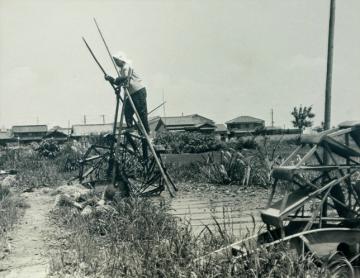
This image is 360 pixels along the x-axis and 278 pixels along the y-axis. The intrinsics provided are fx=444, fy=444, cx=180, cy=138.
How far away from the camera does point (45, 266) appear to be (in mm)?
5270

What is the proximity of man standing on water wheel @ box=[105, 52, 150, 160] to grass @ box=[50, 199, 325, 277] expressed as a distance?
3539 mm

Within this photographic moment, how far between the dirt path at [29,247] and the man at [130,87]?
2759 millimetres

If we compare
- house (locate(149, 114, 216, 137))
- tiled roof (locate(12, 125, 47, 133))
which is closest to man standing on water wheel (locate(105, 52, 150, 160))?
house (locate(149, 114, 216, 137))

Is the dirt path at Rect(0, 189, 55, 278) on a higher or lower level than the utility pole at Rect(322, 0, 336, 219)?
lower

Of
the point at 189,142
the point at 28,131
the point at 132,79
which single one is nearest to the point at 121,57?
the point at 132,79

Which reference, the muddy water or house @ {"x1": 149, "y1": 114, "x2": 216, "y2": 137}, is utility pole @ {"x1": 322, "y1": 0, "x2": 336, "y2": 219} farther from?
house @ {"x1": 149, "y1": 114, "x2": 216, "y2": 137}

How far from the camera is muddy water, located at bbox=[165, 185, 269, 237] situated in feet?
24.8

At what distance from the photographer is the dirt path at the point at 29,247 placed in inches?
204

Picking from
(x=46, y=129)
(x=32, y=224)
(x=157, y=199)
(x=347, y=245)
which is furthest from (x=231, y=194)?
(x=46, y=129)

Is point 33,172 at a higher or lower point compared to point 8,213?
higher

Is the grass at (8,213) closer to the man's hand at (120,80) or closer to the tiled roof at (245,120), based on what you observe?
the man's hand at (120,80)

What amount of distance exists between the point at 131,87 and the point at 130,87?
0.02 meters

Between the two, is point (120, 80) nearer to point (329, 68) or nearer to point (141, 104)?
point (141, 104)

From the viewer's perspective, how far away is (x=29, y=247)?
20.4ft
